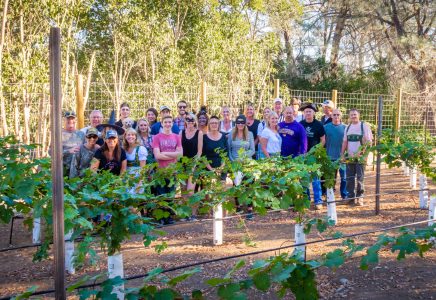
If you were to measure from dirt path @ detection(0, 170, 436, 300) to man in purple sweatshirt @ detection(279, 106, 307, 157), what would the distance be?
101 centimetres

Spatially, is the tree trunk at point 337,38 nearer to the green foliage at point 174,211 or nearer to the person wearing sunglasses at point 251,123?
the person wearing sunglasses at point 251,123

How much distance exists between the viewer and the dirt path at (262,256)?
201 inches

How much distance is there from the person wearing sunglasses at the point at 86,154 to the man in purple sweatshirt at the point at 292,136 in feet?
9.27

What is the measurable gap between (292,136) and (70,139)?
3206 mm

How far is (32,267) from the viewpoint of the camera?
5.81 metres

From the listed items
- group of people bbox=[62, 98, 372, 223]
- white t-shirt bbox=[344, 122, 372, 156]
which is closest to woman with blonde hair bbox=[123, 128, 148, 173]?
group of people bbox=[62, 98, 372, 223]

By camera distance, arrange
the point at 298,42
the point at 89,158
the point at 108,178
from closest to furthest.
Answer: the point at 108,178
the point at 89,158
the point at 298,42

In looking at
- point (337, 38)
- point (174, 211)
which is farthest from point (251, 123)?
point (337, 38)

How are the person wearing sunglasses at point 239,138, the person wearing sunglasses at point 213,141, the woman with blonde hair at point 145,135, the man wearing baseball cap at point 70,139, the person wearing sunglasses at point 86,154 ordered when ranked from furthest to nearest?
the person wearing sunglasses at point 239,138 < the person wearing sunglasses at point 213,141 < the woman with blonde hair at point 145,135 < the man wearing baseball cap at point 70,139 < the person wearing sunglasses at point 86,154

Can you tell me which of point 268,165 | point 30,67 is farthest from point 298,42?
point 268,165

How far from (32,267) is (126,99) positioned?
516cm

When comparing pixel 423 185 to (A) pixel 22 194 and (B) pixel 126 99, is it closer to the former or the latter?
(B) pixel 126 99

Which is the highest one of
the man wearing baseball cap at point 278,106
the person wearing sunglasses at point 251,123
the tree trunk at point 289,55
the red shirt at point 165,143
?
the tree trunk at point 289,55

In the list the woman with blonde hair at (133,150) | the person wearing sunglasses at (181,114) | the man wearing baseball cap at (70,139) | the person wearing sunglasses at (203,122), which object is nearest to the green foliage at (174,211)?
the woman with blonde hair at (133,150)
